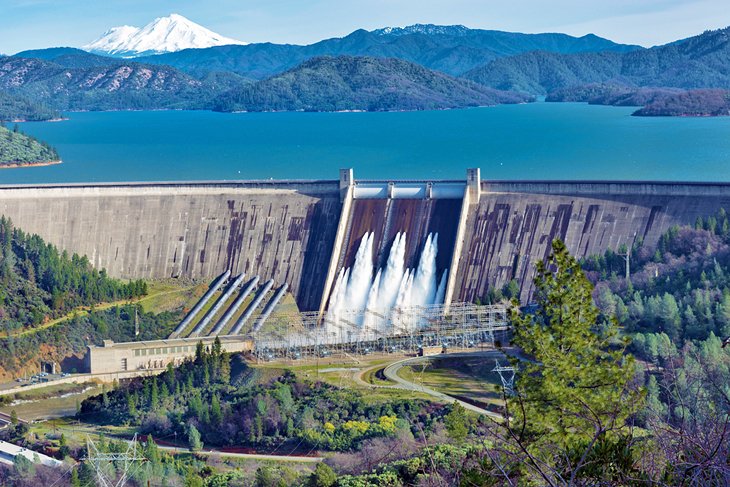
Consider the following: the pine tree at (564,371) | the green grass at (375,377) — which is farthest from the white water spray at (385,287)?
the pine tree at (564,371)

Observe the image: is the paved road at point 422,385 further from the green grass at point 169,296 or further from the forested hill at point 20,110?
the forested hill at point 20,110

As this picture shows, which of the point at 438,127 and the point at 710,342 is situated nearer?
the point at 710,342

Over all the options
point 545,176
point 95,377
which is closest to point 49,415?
point 95,377

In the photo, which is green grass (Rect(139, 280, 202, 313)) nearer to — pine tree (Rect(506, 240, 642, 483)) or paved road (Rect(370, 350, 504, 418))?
paved road (Rect(370, 350, 504, 418))

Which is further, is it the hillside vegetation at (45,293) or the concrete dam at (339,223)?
the concrete dam at (339,223)

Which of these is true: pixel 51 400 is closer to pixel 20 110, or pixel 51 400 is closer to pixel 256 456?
pixel 256 456

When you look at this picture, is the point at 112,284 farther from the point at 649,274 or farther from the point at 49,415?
the point at 649,274

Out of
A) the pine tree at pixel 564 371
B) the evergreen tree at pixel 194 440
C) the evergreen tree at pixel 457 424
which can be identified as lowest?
the evergreen tree at pixel 194 440
